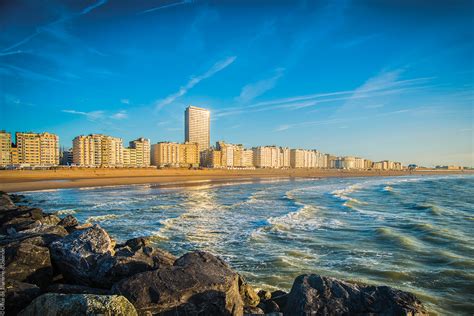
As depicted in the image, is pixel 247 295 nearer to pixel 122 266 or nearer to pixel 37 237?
pixel 122 266

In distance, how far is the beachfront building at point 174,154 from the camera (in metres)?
141

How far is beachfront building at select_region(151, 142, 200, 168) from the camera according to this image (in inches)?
5561

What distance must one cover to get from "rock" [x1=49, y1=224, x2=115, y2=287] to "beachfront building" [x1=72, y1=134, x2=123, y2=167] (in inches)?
4402

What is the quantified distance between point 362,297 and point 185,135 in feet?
580

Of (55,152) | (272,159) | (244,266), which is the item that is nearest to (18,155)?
(55,152)

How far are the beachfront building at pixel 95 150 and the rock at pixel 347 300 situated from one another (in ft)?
379

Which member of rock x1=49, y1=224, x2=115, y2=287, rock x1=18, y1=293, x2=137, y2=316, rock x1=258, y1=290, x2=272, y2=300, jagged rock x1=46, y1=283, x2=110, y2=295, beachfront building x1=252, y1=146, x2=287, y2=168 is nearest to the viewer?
rock x1=18, y1=293, x2=137, y2=316

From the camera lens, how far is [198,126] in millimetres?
178875

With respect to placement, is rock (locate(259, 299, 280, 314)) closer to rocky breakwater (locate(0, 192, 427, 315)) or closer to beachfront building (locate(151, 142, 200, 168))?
rocky breakwater (locate(0, 192, 427, 315))

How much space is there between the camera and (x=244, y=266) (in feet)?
29.8

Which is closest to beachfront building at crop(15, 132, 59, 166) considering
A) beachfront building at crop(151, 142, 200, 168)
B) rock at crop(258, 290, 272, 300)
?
beachfront building at crop(151, 142, 200, 168)

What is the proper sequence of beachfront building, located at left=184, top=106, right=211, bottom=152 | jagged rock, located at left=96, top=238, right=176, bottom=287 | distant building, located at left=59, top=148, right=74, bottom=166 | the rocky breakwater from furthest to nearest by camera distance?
beachfront building, located at left=184, top=106, right=211, bottom=152 < distant building, located at left=59, top=148, right=74, bottom=166 < jagged rock, located at left=96, top=238, right=176, bottom=287 < the rocky breakwater

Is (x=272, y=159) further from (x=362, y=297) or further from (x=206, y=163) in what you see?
(x=362, y=297)

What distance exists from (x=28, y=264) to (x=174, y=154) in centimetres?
13795
